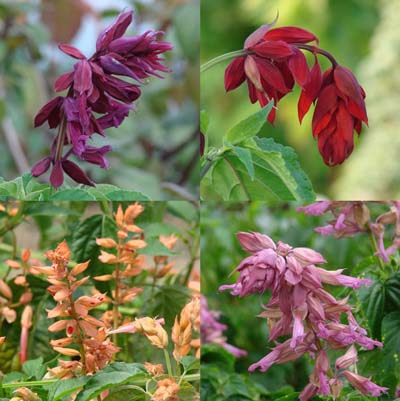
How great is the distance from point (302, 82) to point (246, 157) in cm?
8

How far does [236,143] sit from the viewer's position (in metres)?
0.71

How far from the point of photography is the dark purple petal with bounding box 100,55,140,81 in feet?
2.25

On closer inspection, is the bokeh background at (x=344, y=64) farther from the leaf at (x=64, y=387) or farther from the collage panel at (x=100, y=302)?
the leaf at (x=64, y=387)

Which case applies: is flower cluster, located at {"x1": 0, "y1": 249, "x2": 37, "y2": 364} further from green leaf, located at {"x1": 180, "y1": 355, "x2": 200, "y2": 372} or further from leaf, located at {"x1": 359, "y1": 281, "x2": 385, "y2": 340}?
leaf, located at {"x1": 359, "y1": 281, "x2": 385, "y2": 340}

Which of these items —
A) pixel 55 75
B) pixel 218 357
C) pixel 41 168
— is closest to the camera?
pixel 41 168

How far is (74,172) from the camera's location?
0.71 metres

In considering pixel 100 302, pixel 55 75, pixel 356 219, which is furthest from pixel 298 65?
pixel 55 75

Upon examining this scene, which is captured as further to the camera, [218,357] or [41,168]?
[218,357]

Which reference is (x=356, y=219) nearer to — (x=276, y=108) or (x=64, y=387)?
(x=276, y=108)

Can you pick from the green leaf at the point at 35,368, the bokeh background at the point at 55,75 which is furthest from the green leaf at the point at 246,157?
the bokeh background at the point at 55,75

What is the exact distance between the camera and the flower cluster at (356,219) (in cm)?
72

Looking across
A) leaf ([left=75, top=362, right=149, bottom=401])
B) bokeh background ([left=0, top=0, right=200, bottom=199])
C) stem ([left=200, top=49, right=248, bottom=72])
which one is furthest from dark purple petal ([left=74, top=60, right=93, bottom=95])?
bokeh background ([left=0, top=0, right=200, bottom=199])

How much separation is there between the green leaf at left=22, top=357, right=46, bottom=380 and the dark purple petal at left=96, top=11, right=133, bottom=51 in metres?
0.25

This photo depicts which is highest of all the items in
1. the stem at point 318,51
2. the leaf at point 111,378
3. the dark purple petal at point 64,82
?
the stem at point 318,51
